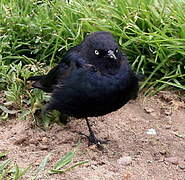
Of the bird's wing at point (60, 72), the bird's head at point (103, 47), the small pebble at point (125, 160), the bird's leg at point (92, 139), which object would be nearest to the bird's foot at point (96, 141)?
the bird's leg at point (92, 139)

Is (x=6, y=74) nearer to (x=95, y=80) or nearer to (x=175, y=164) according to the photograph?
(x=95, y=80)

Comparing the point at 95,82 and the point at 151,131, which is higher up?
the point at 95,82

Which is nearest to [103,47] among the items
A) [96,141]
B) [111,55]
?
[111,55]

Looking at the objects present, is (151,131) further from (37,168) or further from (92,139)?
(37,168)

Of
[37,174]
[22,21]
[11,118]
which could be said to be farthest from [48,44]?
[37,174]

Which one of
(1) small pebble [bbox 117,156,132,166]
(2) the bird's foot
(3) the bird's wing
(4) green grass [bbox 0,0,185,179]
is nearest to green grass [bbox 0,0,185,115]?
(4) green grass [bbox 0,0,185,179]

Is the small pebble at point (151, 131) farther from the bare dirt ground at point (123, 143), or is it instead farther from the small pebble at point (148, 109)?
the small pebble at point (148, 109)
